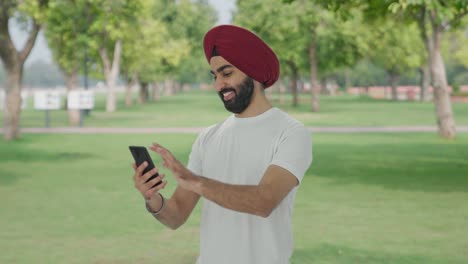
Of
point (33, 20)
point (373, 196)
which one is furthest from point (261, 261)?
point (33, 20)

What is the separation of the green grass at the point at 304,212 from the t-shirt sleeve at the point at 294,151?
5600 mm

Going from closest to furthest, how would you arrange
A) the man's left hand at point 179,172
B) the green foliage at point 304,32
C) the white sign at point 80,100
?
the man's left hand at point 179,172, the white sign at point 80,100, the green foliage at point 304,32

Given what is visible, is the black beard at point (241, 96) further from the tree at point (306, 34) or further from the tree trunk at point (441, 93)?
the tree at point (306, 34)

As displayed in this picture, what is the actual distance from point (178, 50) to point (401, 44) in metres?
21.1

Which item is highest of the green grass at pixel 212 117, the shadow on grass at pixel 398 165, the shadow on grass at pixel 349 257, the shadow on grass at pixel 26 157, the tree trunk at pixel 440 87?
the tree trunk at pixel 440 87

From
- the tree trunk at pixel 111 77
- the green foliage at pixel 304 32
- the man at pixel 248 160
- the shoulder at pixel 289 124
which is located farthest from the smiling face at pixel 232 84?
the tree trunk at pixel 111 77

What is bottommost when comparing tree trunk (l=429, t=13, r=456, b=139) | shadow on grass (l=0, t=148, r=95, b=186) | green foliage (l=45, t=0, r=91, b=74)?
Result: shadow on grass (l=0, t=148, r=95, b=186)

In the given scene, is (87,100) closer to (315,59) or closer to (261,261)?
(315,59)

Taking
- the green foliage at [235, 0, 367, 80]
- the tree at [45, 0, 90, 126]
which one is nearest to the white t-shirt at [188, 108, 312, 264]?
the tree at [45, 0, 90, 126]

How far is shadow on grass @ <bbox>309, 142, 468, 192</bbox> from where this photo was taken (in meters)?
15.2

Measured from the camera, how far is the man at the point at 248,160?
9.61 ft

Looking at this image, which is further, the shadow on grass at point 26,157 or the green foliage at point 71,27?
the green foliage at point 71,27

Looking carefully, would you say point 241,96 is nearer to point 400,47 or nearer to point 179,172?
point 179,172

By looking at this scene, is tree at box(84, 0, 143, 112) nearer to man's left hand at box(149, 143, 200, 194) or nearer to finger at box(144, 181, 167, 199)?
finger at box(144, 181, 167, 199)
